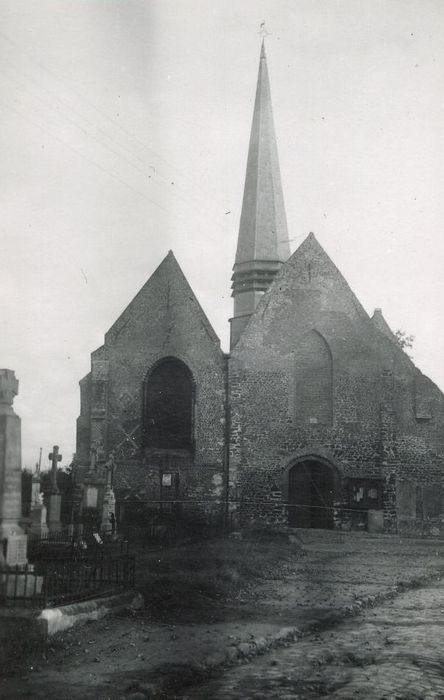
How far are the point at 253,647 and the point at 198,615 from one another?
6.88 ft

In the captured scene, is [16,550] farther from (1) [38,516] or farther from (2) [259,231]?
(2) [259,231]

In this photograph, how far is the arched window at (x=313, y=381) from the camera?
94.2 feet

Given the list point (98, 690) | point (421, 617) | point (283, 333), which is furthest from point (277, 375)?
point (98, 690)

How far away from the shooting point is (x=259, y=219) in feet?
121

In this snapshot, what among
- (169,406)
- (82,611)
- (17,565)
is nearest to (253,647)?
(82,611)

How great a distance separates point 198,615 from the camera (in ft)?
34.1

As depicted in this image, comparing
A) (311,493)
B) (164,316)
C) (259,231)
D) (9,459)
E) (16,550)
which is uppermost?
(259,231)

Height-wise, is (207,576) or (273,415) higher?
(273,415)

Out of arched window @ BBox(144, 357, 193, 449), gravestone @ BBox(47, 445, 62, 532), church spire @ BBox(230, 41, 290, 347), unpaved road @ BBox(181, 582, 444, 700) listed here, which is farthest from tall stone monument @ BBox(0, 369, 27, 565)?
church spire @ BBox(230, 41, 290, 347)

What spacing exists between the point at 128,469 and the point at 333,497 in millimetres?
7905

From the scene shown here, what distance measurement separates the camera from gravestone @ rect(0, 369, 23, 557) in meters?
9.87

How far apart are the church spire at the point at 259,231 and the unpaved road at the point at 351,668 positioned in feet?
85.0

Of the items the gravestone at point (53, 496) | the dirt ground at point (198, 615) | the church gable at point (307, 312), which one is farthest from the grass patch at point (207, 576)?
the church gable at point (307, 312)

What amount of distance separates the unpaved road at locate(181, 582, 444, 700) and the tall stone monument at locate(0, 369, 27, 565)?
3.61 m
